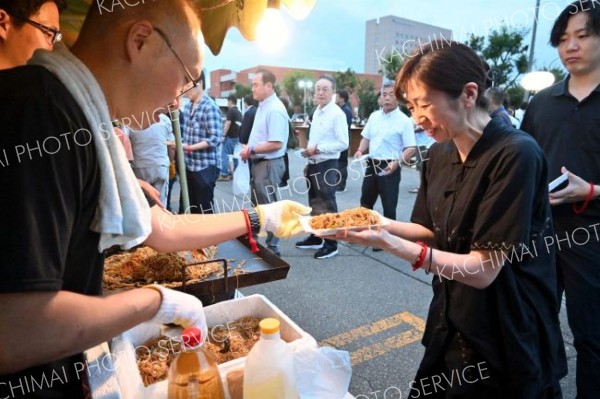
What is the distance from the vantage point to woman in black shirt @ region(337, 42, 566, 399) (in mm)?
1499

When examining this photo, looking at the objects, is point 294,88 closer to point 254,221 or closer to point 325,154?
point 325,154

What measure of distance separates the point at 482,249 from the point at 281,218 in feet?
3.38

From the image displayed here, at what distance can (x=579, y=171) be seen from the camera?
2.39 m

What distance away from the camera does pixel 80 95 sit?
0.89 m

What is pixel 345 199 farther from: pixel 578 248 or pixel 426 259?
pixel 426 259

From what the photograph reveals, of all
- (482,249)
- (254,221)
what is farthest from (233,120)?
(482,249)

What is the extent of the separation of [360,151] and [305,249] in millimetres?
1852

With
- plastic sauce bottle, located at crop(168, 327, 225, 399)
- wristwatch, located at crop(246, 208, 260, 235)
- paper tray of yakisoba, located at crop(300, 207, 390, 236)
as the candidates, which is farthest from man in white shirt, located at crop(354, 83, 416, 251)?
plastic sauce bottle, located at crop(168, 327, 225, 399)

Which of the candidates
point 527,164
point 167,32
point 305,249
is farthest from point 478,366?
point 305,249

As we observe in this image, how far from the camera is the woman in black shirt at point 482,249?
150 centimetres

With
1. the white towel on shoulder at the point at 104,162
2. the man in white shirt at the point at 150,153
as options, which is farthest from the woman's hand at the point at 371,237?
the man in white shirt at the point at 150,153

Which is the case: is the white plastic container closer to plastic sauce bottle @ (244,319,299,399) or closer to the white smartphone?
plastic sauce bottle @ (244,319,299,399)

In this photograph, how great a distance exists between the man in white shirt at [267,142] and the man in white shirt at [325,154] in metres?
0.48

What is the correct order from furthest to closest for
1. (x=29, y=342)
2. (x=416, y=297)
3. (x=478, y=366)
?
(x=416, y=297) → (x=478, y=366) → (x=29, y=342)
